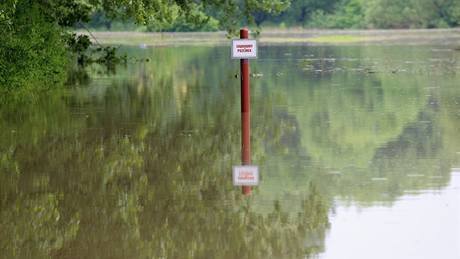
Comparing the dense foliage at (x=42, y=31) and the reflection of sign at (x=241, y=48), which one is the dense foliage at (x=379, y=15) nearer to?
the dense foliage at (x=42, y=31)

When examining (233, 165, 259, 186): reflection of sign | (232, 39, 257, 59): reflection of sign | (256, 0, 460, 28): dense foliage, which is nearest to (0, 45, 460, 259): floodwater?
(233, 165, 259, 186): reflection of sign

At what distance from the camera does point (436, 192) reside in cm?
1130

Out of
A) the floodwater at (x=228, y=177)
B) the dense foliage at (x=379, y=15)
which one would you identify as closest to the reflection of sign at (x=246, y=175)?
the floodwater at (x=228, y=177)

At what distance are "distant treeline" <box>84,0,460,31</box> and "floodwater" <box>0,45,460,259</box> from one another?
79.1 metres

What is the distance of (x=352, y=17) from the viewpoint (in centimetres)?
12825

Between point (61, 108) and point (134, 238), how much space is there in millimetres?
13179

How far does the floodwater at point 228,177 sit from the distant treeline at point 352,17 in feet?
260

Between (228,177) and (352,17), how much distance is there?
117 m

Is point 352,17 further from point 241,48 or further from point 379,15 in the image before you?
point 241,48

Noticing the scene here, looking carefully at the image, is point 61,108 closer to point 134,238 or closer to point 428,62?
point 134,238

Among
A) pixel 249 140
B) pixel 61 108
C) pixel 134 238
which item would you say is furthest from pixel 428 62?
pixel 134 238

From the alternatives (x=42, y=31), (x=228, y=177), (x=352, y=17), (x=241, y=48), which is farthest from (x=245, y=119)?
(x=352, y=17)

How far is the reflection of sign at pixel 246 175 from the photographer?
485 inches

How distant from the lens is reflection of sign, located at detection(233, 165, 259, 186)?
12.3m
